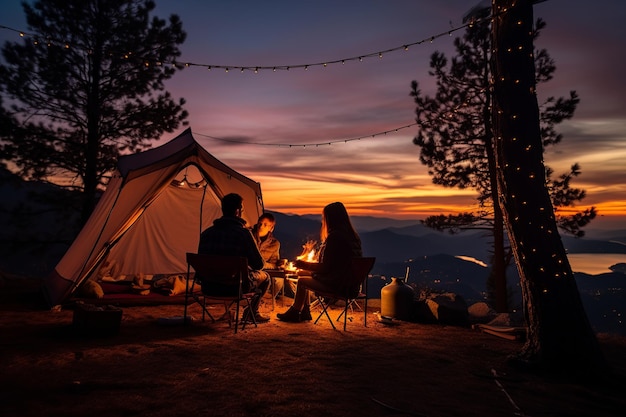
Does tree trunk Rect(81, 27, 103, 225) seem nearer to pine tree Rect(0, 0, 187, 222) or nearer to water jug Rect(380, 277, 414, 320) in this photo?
Result: pine tree Rect(0, 0, 187, 222)

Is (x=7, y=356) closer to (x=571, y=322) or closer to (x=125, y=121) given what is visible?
(x=571, y=322)

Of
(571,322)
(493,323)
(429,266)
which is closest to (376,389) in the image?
(571,322)

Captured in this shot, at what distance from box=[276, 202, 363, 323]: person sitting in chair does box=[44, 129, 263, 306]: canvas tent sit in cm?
241

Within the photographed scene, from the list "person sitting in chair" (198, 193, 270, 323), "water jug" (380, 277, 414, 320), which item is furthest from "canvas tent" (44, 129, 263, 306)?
"water jug" (380, 277, 414, 320)

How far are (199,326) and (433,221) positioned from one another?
288 inches

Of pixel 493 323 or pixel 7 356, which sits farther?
pixel 493 323

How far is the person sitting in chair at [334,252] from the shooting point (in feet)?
16.8

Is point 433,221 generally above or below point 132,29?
below

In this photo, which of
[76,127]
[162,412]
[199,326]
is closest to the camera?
[162,412]

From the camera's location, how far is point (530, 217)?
3801 mm

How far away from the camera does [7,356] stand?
3.67 meters

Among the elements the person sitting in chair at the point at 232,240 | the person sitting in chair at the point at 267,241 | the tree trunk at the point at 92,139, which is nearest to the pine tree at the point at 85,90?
the tree trunk at the point at 92,139

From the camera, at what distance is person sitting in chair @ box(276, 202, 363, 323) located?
5113 millimetres

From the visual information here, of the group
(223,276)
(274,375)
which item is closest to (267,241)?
(223,276)
